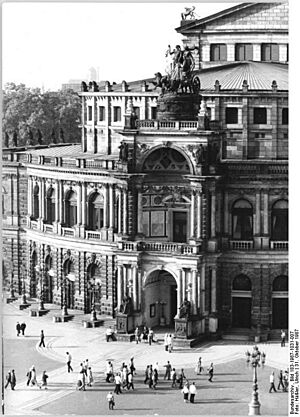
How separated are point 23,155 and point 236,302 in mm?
24160

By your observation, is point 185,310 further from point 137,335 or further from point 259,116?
point 259,116

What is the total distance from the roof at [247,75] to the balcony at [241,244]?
48.9 feet

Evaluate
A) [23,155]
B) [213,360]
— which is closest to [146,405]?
[213,360]

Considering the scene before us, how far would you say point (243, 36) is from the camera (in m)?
111

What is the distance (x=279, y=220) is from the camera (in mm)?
92750

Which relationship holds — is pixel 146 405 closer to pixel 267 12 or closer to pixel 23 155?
pixel 23 155

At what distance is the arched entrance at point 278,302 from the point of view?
9244 centimetres

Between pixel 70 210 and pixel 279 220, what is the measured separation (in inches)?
682

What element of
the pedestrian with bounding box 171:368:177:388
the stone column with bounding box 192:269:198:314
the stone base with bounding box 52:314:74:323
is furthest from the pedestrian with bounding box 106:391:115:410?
the stone base with bounding box 52:314:74:323

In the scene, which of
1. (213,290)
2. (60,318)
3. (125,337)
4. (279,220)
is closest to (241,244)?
(279,220)

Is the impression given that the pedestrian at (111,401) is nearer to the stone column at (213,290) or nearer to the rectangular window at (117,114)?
the stone column at (213,290)

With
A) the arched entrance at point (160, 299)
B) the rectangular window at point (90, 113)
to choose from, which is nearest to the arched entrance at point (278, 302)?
the arched entrance at point (160, 299)

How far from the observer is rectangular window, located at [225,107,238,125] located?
10312 cm

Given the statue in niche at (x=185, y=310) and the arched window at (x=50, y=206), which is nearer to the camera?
the statue in niche at (x=185, y=310)
